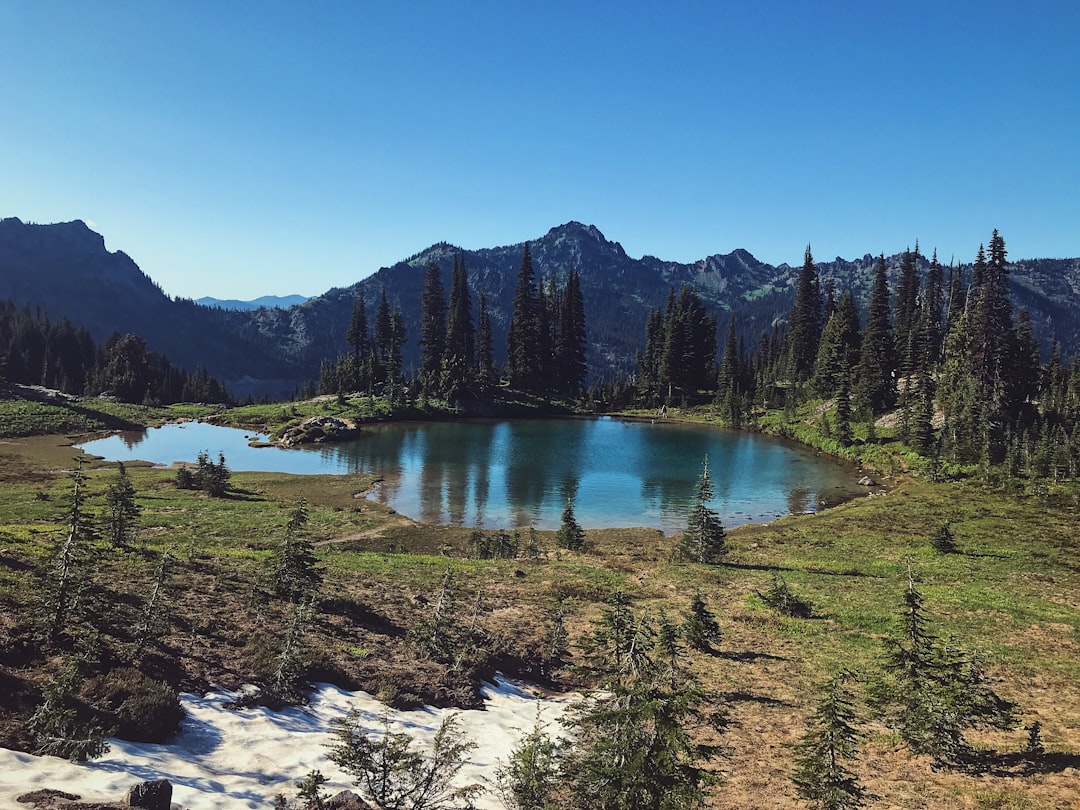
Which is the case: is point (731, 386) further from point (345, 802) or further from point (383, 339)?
point (345, 802)

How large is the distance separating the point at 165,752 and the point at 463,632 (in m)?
7.36

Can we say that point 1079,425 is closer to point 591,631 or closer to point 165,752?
point 591,631

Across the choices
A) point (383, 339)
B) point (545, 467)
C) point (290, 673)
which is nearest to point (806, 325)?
point (545, 467)

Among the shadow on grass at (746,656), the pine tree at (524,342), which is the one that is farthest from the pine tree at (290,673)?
the pine tree at (524,342)

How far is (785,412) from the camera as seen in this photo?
8506 cm

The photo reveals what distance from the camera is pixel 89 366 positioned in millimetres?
119750

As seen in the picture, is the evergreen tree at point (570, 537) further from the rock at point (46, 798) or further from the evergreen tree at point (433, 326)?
the evergreen tree at point (433, 326)

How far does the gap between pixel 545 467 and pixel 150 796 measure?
49.5 meters

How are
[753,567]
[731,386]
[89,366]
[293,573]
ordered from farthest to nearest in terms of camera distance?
A: [89,366] < [731,386] < [753,567] < [293,573]

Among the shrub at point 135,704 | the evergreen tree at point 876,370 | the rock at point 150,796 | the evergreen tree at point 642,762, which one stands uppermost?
the evergreen tree at point 876,370

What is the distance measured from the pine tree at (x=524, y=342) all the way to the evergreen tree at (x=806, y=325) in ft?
153

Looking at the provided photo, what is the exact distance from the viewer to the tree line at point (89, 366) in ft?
342

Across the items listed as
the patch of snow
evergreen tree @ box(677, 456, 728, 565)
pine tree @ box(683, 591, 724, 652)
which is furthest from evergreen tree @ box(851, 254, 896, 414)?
the patch of snow

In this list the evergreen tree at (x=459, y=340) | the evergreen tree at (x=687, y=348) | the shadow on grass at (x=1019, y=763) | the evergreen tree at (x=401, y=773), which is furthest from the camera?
the evergreen tree at (x=687, y=348)
